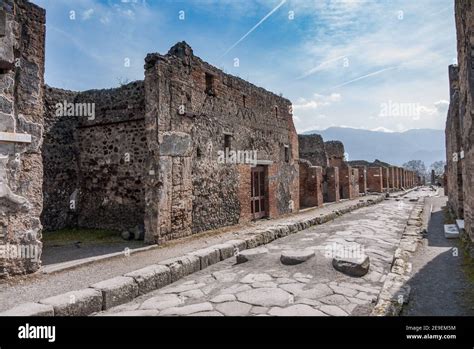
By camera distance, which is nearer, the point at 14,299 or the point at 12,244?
the point at 14,299

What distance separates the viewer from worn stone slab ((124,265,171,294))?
4.46 metres

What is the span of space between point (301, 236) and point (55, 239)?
608cm

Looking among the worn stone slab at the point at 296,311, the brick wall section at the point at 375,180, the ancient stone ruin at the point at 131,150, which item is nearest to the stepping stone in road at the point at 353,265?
the worn stone slab at the point at 296,311

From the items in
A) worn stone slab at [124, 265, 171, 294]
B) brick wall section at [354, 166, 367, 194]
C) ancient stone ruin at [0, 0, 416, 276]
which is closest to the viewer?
worn stone slab at [124, 265, 171, 294]

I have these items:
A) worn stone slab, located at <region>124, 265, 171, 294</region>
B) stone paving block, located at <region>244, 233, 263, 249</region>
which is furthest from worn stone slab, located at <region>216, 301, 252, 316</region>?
stone paving block, located at <region>244, 233, 263, 249</region>

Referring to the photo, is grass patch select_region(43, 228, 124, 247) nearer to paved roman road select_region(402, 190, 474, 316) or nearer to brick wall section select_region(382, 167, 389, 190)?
paved roman road select_region(402, 190, 474, 316)

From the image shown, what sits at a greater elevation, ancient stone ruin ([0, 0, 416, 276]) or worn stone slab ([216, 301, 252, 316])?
ancient stone ruin ([0, 0, 416, 276])

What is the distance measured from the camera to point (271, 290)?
4.25 meters

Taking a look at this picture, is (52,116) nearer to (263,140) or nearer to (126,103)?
(126,103)

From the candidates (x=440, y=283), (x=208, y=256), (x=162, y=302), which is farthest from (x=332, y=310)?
(x=208, y=256)

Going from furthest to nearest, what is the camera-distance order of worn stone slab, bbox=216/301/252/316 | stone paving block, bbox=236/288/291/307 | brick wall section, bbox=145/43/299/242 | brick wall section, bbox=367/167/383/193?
brick wall section, bbox=367/167/383/193
brick wall section, bbox=145/43/299/242
stone paving block, bbox=236/288/291/307
worn stone slab, bbox=216/301/252/316

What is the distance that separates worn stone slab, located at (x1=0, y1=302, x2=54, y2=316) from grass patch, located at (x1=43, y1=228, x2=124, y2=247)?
4419mm

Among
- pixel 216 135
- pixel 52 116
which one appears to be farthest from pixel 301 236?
pixel 52 116
